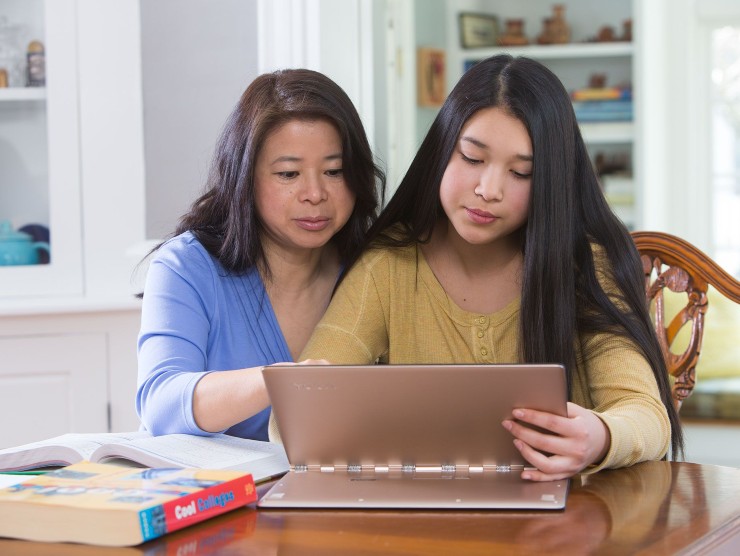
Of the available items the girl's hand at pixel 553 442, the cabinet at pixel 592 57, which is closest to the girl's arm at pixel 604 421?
the girl's hand at pixel 553 442

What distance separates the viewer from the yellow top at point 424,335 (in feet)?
4.79

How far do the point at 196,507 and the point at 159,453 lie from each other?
8.8 inches

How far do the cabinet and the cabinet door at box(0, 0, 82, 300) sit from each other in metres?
2.92

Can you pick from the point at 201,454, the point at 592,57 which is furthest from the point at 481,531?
the point at 592,57

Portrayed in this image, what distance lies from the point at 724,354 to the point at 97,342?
6.32 ft

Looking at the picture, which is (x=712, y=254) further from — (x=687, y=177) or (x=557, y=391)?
(x=557, y=391)

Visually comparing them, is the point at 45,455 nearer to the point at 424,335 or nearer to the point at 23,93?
the point at 424,335

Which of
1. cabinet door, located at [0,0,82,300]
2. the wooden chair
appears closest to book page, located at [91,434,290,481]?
the wooden chair

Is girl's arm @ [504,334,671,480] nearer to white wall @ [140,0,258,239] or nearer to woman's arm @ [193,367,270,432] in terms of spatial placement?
woman's arm @ [193,367,270,432]

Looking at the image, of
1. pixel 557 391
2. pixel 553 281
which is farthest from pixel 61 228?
pixel 557 391

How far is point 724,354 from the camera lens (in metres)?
3.43

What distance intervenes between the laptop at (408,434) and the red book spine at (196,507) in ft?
0.10

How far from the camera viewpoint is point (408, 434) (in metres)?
1.17

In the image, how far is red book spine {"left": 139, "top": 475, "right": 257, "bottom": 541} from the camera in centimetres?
99
